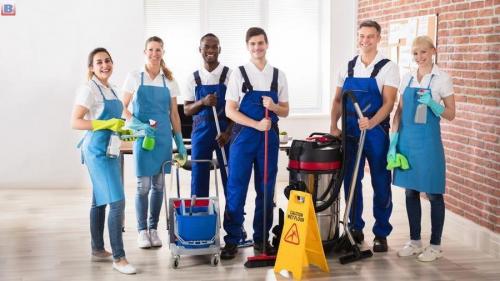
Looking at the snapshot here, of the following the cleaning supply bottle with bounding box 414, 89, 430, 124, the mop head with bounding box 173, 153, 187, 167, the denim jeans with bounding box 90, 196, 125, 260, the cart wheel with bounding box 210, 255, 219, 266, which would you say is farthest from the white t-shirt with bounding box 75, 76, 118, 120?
the cleaning supply bottle with bounding box 414, 89, 430, 124

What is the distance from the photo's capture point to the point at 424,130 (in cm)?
449

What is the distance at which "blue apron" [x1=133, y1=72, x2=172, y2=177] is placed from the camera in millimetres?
4742

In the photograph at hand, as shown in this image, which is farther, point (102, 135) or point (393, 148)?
point (393, 148)

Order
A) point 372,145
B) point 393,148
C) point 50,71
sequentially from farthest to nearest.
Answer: point 50,71 < point 372,145 < point 393,148

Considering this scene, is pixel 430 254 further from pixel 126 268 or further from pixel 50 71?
pixel 50 71

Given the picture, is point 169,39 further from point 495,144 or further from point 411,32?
point 495,144

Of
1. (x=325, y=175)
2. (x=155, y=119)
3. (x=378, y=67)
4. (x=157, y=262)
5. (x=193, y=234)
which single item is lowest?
(x=157, y=262)

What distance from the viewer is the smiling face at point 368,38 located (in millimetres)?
4602

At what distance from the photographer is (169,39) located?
7.30m

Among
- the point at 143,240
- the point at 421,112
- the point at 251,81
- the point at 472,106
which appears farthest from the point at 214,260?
the point at 472,106

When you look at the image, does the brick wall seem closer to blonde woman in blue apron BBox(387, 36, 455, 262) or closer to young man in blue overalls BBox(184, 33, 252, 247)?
blonde woman in blue apron BBox(387, 36, 455, 262)

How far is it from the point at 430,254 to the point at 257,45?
1746mm

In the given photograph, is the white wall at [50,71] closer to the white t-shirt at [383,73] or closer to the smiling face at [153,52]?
the smiling face at [153,52]
